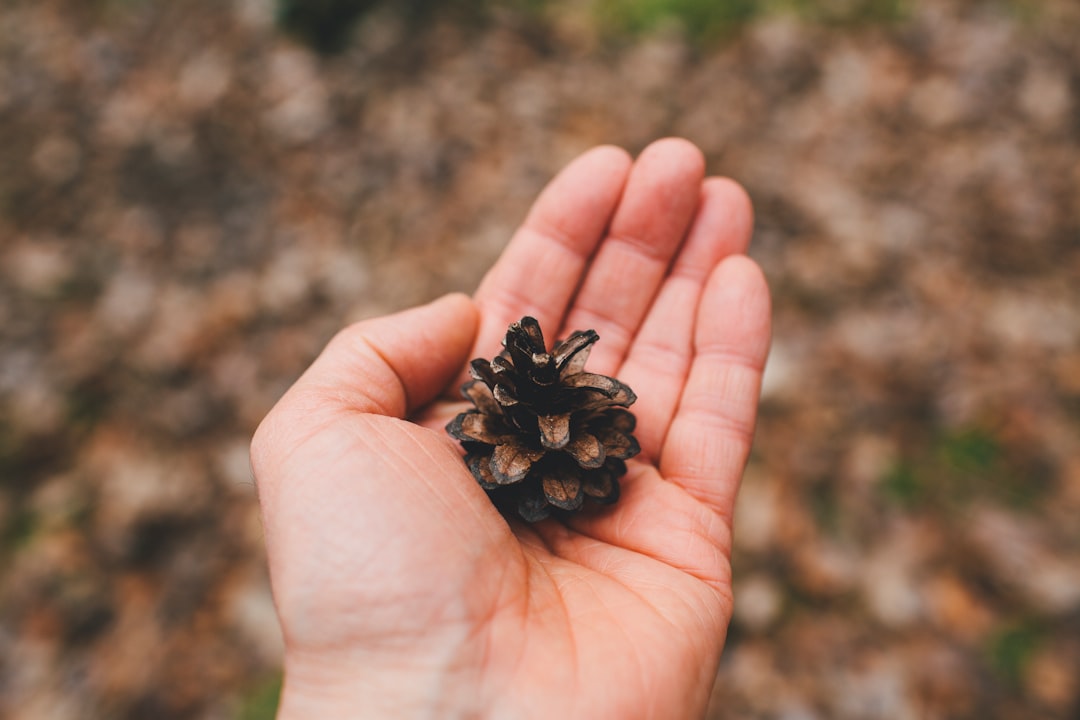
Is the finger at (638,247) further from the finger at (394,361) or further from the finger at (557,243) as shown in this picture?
the finger at (394,361)

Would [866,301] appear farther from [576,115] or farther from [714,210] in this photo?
[576,115]

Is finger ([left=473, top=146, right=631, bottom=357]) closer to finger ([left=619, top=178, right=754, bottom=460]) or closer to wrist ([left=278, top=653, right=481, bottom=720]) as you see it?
finger ([left=619, top=178, right=754, bottom=460])

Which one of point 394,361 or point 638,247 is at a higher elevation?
point 638,247

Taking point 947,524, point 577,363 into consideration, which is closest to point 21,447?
point 577,363

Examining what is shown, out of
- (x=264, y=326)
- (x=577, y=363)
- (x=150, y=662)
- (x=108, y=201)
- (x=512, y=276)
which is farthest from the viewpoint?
(x=108, y=201)

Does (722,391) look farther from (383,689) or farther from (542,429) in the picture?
(383,689)

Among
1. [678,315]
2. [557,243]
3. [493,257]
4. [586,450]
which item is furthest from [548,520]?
[493,257]
